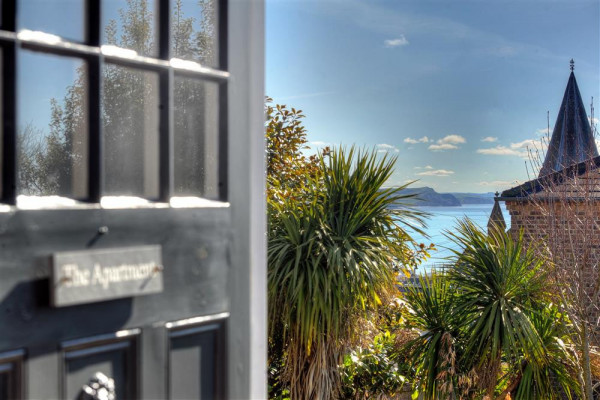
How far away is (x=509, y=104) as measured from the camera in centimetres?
2216

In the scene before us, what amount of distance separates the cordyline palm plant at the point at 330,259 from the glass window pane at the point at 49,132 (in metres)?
1.58

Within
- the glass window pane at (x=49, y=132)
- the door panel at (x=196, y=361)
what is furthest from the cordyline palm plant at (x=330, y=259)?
the door panel at (x=196, y=361)

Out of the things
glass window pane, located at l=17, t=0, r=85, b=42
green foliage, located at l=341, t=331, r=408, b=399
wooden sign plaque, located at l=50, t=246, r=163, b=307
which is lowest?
green foliage, located at l=341, t=331, r=408, b=399

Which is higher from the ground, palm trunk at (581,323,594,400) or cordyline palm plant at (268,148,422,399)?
cordyline palm plant at (268,148,422,399)

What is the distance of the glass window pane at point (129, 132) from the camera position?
8.75 ft

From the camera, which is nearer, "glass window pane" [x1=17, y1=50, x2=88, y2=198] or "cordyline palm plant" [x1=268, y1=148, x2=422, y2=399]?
"glass window pane" [x1=17, y1=50, x2=88, y2=198]

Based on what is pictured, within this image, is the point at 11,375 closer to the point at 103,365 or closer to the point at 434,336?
the point at 103,365

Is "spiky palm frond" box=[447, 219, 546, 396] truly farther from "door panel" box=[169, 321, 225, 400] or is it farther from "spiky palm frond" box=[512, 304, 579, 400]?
"door panel" box=[169, 321, 225, 400]

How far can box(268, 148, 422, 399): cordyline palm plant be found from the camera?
379 cm

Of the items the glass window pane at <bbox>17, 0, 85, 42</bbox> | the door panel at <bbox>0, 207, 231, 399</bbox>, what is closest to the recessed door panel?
the door panel at <bbox>0, 207, 231, 399</bbox>

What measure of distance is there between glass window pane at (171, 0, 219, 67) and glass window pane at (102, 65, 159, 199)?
0.61 m

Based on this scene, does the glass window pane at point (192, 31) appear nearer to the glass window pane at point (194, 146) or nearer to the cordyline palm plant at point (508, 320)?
the glass window pane at point (194, 146)

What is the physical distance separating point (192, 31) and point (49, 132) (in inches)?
67.4

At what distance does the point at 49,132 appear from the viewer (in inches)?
117
